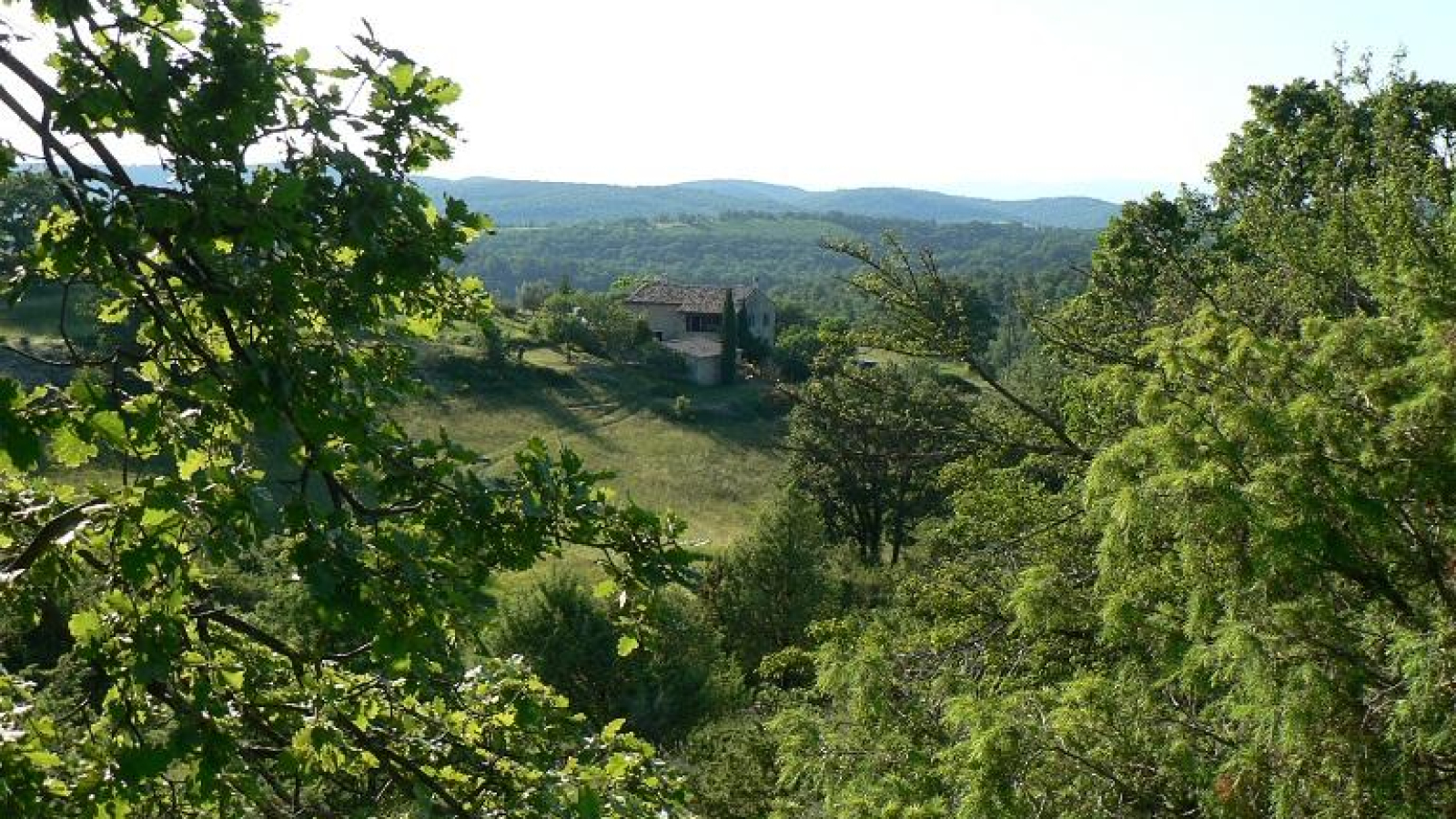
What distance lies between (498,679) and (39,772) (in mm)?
2509

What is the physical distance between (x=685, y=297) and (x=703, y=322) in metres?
4.29

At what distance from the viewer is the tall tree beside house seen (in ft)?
264

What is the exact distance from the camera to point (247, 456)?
192 inches

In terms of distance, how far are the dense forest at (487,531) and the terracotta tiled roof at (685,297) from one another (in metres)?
81.0

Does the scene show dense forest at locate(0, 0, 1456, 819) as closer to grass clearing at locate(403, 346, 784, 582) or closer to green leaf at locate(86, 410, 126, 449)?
green leaf at locate(86, 410, 126, 449)

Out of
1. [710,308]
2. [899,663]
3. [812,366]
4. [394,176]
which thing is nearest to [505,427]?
[710,308]

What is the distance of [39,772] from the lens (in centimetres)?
403

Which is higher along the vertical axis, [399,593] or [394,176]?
[394,176]

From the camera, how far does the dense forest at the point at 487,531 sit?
12.7 feet

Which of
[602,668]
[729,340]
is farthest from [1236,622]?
[729,340]

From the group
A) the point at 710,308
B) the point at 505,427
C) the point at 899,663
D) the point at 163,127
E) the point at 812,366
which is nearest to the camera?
the point at 163,127

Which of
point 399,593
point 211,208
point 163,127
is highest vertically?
point 163,127

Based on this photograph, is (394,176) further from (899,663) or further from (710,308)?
(710,308)

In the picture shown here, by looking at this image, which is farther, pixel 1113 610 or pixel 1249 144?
pixel 1249 144
